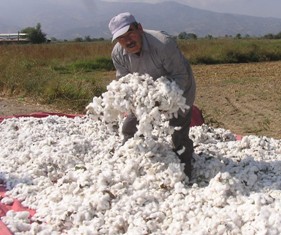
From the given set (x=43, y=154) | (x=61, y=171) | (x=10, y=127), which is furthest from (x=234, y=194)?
(x=10, y=127)

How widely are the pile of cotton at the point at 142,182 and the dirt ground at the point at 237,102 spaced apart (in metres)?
2.54

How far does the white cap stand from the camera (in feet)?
10.1

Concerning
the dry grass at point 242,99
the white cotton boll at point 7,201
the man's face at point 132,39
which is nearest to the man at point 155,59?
the man's face at point 132,39

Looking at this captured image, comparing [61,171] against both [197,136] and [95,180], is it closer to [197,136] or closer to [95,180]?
[95,180]

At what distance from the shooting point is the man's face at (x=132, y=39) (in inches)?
123

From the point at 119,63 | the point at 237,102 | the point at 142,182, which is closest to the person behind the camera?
the point at 142,182

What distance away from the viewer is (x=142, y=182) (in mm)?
3252

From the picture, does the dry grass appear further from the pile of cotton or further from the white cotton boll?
the white cotton boll

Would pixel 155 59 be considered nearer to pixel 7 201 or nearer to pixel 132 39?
pixel 132 39

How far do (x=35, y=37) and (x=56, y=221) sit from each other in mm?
33652

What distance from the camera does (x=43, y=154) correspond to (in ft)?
12.9

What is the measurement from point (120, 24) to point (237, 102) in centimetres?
665

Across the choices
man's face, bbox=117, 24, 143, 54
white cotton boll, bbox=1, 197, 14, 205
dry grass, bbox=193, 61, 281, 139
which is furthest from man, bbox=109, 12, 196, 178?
dry grass, bbox=193, 61, 281, 139

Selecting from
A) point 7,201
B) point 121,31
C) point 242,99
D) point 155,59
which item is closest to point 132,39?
point 121,31
